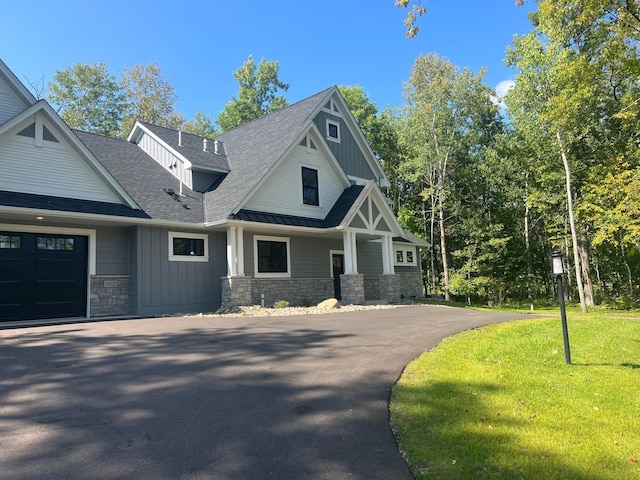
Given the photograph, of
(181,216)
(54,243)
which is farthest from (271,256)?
(54,243)

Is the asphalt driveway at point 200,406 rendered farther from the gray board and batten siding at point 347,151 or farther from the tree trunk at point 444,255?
the tree trunk at point 444,255

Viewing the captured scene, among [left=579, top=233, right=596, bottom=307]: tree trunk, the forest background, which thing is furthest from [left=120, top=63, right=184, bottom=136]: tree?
[left=579, top=233, right=596, bottom=307]: tree trunk

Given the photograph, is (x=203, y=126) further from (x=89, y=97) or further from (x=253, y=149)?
(x=253, y=149)

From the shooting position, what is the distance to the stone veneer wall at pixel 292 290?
51.0ft

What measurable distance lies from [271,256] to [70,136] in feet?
25.5

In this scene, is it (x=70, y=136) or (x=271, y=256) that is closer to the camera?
(x=70, y=136)

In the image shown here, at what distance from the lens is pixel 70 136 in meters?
12.1

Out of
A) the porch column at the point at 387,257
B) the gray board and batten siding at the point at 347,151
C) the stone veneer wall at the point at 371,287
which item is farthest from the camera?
the stone veneer wall at the point at 371,287

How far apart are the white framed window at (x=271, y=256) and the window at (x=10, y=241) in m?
7.27

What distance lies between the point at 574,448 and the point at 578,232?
78.9ft

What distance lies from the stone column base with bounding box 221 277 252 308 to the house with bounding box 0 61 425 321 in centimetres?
4

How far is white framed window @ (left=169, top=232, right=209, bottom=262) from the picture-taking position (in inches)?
554

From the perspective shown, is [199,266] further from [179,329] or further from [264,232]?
[179,329]

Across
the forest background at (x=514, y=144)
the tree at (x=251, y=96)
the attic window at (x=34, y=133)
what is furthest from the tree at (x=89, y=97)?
the attic window at (x=34, y=133)
